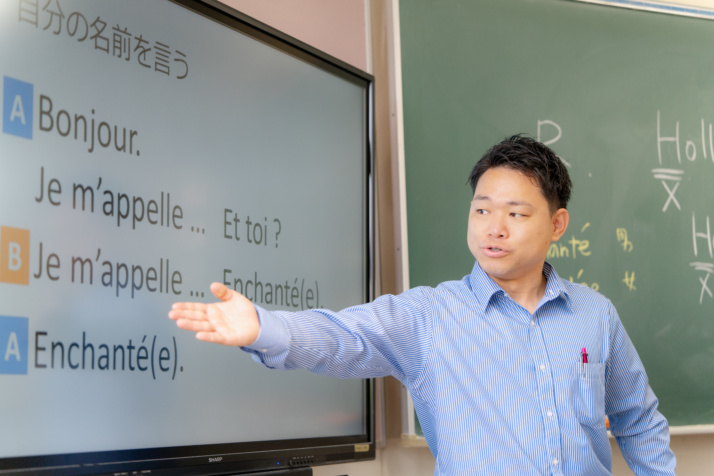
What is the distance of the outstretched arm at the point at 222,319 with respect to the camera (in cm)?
110

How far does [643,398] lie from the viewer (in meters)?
1.76

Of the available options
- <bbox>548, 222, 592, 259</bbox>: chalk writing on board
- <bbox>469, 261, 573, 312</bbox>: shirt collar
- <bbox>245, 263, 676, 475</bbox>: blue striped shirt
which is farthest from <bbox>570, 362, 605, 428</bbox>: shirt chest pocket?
<bbox>548, 222, 592, 259</bbox>: chalk writing on board

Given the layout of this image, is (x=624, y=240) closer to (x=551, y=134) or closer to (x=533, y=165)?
(x=551, y=134)

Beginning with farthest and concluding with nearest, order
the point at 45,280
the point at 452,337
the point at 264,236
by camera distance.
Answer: the point at 264,236
the point at 452,337
the point at 45,280

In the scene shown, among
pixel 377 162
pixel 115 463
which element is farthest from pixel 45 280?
pixel 377 162

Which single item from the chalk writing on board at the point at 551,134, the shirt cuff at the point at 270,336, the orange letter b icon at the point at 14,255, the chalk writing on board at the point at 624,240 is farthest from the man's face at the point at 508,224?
the chalk writing on board at the point at 624,240

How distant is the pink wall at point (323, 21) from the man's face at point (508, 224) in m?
A: 0.96

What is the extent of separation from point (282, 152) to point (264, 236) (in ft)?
0.81

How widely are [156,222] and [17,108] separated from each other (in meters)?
0.37

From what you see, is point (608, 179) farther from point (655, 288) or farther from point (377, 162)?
point (377, 162)

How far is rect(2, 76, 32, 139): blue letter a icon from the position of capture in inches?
52.2

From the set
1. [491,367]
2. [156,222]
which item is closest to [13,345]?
[156,222]

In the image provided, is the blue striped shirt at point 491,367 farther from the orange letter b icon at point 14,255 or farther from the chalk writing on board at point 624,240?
the chalk writing on board at point 624,240

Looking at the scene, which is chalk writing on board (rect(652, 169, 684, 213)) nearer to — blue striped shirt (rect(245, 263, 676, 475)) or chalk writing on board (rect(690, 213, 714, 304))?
chalk writing on board (rect(690, 213, 714, 304))
